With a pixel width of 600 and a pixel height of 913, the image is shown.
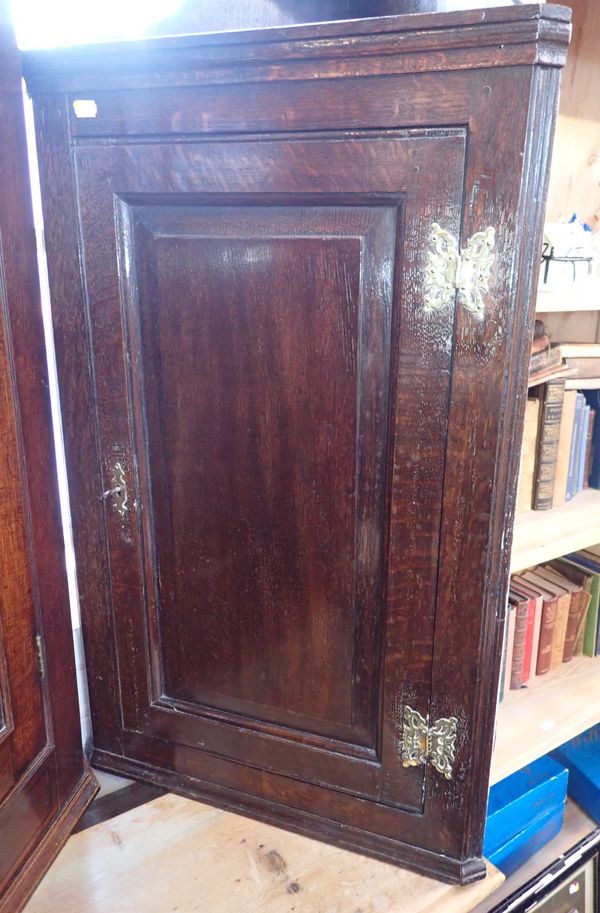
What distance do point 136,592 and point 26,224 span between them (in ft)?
2.02

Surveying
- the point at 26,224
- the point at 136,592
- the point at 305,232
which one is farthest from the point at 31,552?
the point at 305,232

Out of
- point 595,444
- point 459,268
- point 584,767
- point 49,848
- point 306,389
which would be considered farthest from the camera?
point 584,767

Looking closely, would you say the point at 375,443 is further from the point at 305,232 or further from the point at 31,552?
the point at 31,552

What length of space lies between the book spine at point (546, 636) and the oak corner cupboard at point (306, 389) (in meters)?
0.52

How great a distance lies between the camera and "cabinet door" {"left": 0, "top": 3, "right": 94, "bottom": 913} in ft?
3.34

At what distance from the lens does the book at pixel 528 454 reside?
4.53 feet

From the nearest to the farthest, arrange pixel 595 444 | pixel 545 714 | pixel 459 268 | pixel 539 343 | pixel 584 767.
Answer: pixel 459 268, pixel 539 343, pixel 545 714, pixel 595 444, pixel 584 767

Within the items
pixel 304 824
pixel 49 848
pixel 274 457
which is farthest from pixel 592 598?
pixel 49 848

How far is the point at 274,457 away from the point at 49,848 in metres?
0.74

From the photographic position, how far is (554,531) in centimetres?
136

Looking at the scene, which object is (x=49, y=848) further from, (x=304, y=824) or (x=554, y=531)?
(x=554, y=531)

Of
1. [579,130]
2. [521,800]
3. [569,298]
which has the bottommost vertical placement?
[521,800]

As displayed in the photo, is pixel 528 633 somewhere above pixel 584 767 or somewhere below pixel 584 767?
above

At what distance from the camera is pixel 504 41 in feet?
2.64
